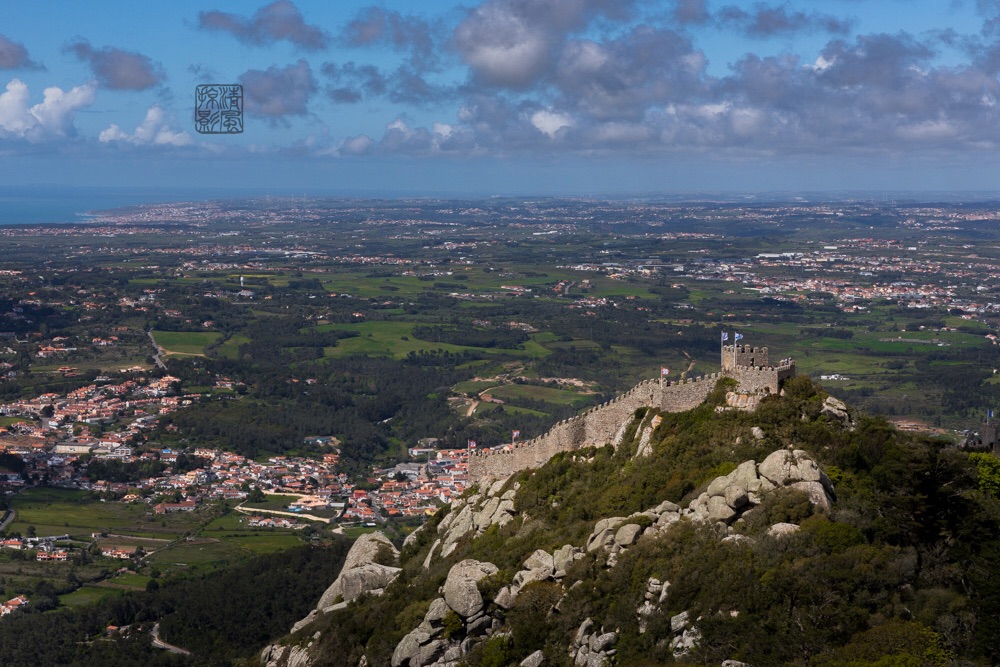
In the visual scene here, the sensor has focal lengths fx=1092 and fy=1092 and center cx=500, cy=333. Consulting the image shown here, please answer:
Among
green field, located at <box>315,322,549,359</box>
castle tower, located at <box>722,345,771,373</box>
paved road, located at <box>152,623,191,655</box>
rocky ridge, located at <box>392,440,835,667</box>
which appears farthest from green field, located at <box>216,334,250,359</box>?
rocky ridge, located at <box>392,440,835,667</box>

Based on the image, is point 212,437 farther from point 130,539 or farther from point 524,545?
point 524,545

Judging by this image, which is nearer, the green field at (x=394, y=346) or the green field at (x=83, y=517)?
the green field at (x=83, y=517)

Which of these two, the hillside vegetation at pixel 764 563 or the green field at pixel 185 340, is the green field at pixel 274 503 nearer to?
the hillside vegetation at pixel 764 563

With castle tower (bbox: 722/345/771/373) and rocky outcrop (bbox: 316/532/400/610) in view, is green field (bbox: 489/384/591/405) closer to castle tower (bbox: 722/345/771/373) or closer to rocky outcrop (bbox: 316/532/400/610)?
rocky outcrop (bbox: 316/532/400/610)

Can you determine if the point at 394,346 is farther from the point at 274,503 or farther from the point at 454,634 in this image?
the point at 454,634

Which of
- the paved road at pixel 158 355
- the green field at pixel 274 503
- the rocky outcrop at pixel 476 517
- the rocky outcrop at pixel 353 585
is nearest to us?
the rocky outcrop at pixel 476 517

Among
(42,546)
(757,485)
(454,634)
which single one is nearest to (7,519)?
(42,546)

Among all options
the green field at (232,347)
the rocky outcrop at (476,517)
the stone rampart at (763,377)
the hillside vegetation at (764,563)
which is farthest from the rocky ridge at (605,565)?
the green field at (232,347)
